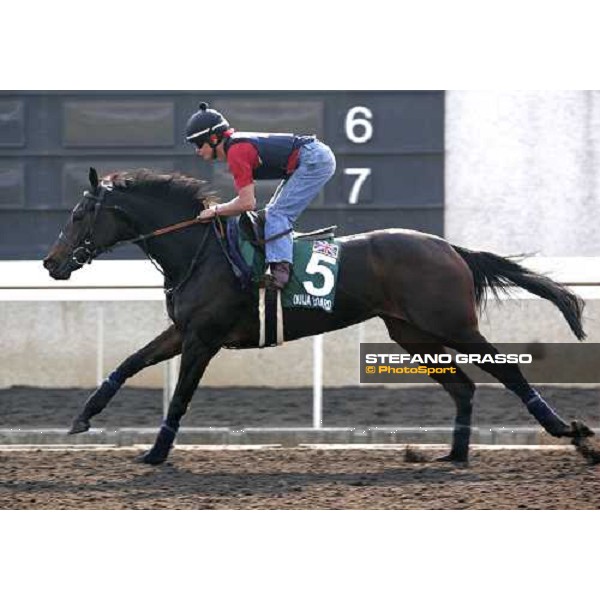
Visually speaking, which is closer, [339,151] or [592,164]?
[339,151]

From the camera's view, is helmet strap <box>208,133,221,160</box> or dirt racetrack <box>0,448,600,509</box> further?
helmet strap <box>208,133,221,160</box>

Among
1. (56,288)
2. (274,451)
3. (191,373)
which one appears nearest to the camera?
(191,373)

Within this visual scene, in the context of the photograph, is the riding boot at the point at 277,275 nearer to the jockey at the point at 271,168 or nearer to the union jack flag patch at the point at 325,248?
the jockey at the point at 271,168

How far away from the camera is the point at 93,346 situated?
32.2 feet

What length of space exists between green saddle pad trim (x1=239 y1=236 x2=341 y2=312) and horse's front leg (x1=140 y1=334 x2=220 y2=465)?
404 mm

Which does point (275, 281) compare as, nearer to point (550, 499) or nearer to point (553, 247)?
point (550, 499)

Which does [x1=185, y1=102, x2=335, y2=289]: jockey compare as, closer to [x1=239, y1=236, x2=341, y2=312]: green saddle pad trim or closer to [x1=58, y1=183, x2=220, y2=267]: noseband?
[x1=239, y1=236, x2=341, y2=312]: green saddle pad trim

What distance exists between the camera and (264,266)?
6.59 meters

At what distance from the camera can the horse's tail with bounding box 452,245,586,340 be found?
686cm

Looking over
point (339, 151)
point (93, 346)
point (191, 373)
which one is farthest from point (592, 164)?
point (191, 373)

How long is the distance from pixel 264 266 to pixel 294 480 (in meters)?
1.04

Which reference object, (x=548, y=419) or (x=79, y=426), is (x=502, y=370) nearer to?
(x=548, y=419)

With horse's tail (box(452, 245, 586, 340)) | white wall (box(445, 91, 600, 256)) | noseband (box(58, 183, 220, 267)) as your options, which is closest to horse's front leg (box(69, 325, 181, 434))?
noseband (box(58, 183, 220, 267))
